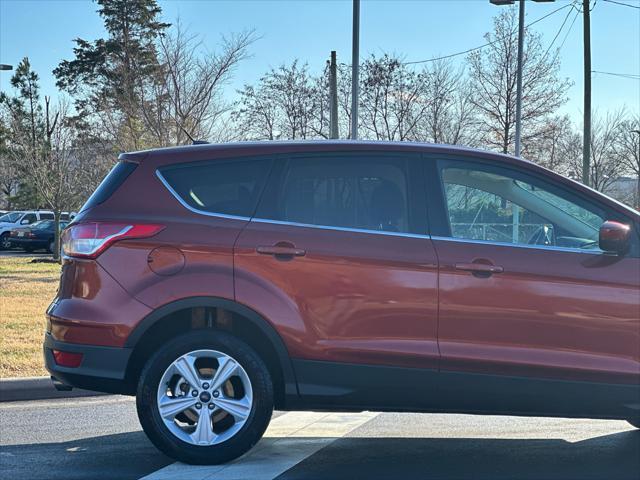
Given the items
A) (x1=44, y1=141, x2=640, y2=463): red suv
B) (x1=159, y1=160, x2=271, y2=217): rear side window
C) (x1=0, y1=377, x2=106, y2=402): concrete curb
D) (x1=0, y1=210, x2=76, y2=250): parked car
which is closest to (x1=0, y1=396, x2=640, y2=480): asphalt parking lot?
(x1=44, y1=141, x2=640, y2=463): red suv

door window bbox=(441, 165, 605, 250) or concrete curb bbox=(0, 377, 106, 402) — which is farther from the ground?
door window bbox=(441, 165, 605, 250)

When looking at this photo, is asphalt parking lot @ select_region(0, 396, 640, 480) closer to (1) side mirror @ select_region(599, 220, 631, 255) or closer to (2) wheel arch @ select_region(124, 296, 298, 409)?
(2) wheel arch @ select_region(124, 296, 298, 409)

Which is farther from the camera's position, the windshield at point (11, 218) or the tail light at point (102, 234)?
the windshield at point (11, 218)

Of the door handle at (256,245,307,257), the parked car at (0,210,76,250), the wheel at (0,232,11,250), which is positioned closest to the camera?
the door handle at (256,245,307,257)

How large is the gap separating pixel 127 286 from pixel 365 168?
1.54 m

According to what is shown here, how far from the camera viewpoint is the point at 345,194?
15.8 feet

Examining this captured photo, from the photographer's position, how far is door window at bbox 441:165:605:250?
4.72 metres

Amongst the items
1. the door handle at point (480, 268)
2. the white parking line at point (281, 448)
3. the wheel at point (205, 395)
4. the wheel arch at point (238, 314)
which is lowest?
the white parking line at point (281, 448)

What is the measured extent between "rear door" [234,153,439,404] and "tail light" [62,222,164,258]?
554 millimetres

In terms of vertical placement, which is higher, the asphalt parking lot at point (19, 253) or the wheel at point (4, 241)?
the wheel at point (4, 241)

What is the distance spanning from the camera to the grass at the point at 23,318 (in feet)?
25.2

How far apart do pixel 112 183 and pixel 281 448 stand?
1.98 metres

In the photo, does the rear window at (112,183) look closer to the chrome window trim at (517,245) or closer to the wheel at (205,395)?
the wheel at (205,395)

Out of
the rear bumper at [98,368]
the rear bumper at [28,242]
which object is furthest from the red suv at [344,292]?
the rear bumper at [28,242]
